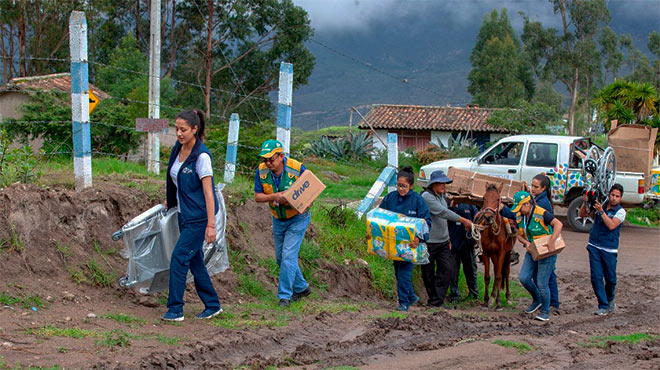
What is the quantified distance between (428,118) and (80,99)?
139 ft

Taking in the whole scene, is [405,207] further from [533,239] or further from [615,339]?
[615,339]

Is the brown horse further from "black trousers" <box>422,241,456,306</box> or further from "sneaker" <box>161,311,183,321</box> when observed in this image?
"sneaker" <box>161,311,183,321</box>

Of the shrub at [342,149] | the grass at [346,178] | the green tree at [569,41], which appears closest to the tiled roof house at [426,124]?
the shrub at [342,149]

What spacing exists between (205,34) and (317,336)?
1686 inches

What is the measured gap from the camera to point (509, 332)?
791cm

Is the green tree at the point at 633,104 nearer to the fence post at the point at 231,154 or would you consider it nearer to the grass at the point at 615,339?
the fence post at the point at 231,154

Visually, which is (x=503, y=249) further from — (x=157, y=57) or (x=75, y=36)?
(x=157, y=57)

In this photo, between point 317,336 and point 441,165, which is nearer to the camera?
point 317,336

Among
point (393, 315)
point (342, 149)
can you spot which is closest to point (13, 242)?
point (393, 315)

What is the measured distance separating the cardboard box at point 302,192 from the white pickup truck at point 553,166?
9.66 metres

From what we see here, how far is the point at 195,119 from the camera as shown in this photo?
22.9 feet

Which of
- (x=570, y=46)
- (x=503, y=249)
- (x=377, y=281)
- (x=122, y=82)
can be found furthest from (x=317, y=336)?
(x=570, y=46)

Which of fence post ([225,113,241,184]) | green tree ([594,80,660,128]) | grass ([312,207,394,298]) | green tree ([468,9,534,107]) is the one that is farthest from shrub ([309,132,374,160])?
green tree ([468,9,534,107])

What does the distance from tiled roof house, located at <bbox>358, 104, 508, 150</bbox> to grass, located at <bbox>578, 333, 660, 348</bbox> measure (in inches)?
1527
